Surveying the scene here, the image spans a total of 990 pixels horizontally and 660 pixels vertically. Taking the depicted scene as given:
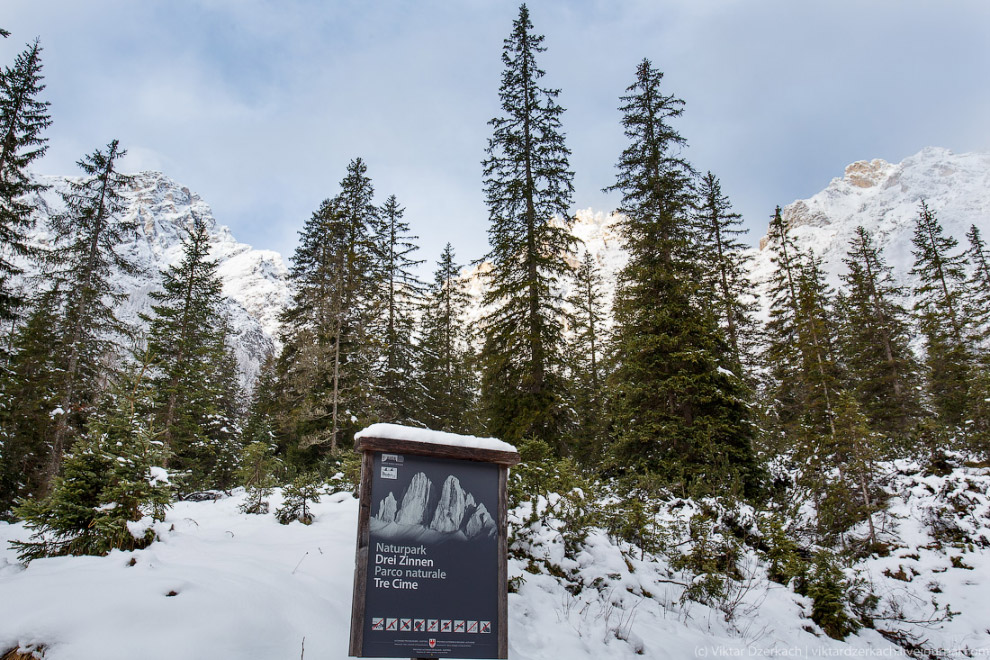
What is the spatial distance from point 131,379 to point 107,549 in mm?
3207

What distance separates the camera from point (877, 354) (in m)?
25.7

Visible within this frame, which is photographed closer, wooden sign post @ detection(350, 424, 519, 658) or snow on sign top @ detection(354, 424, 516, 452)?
wooden sign post @ detection(350, 424, 519, 658)

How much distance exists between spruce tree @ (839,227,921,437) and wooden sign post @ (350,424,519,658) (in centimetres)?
2526

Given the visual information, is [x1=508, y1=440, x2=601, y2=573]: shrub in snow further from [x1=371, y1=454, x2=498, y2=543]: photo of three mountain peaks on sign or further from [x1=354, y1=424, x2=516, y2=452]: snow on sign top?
[x1=354, y1=424, x2=516, y2=452]: snow on sign top

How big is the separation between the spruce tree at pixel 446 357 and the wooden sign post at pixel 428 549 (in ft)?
59.6

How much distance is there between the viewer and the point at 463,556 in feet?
14.3

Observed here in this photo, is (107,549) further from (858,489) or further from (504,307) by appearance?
(858,489)

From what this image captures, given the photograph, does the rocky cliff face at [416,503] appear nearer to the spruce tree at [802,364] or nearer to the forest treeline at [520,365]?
the forest treeline at [520,365]

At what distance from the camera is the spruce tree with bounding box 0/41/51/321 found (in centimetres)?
1828

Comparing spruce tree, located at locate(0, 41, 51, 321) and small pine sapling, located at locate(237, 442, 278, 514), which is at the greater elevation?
spruce tree, located at locate(0, 41, 51, 321)

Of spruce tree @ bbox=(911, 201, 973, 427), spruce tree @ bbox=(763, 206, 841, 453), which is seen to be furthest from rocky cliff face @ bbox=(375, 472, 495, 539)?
spruce tree @ bbox=(911, 201, 973, 427)

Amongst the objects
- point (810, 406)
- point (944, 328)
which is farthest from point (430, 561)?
point (944, 328)

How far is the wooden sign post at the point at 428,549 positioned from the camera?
394 cm

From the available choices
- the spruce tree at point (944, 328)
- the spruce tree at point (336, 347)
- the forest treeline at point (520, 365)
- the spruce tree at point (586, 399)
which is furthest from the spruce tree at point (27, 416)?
the spruce tree at point (944, 328)
